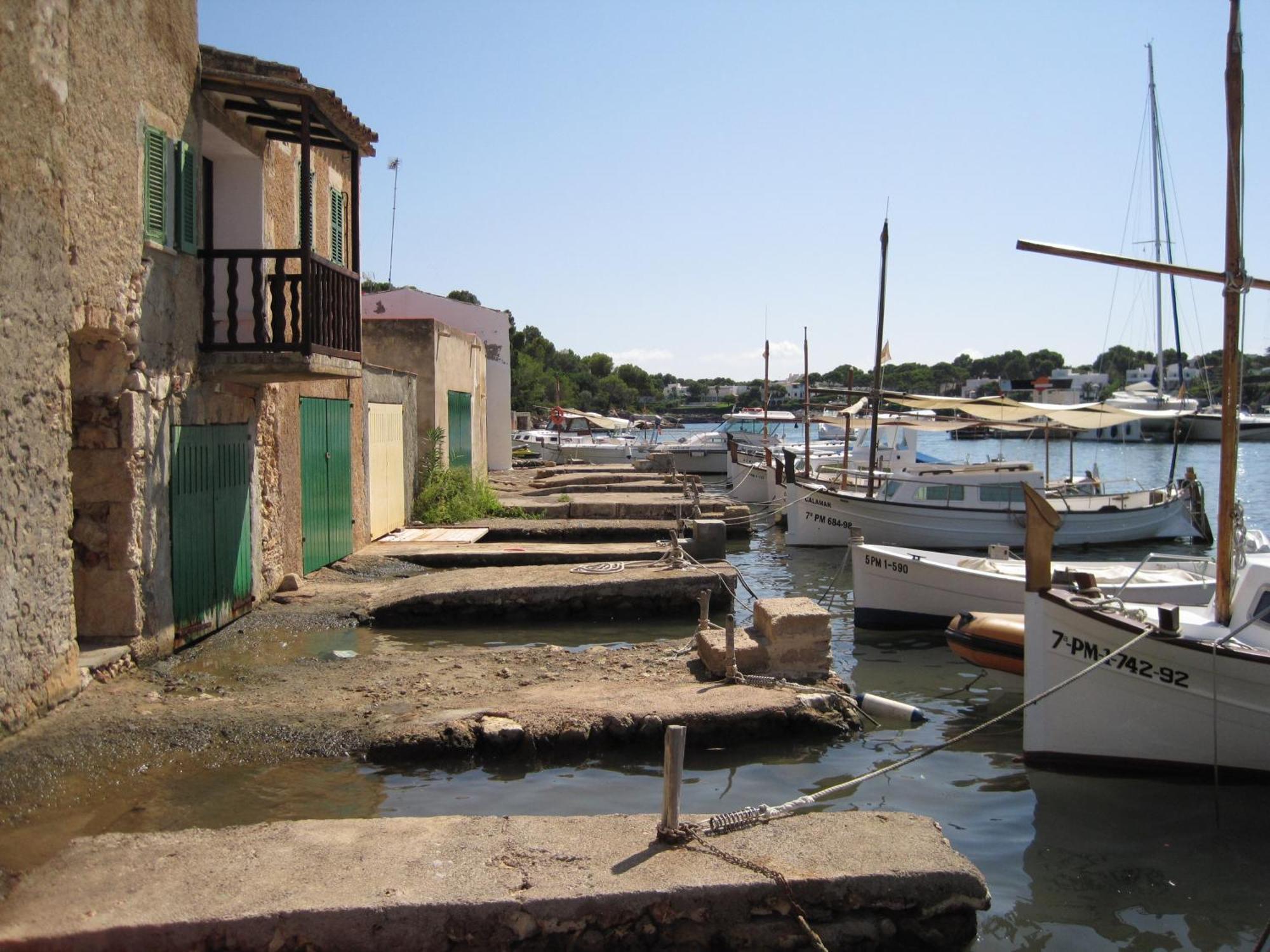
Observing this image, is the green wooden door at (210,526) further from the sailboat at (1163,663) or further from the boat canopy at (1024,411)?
the boat canopy at (1024,411)

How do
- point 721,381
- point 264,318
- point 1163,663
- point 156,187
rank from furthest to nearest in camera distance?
point 721,381
point 264,318
point 156,187
point 1163,663

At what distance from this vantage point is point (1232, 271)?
29.1ft

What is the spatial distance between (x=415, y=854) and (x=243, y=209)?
8.42 meters

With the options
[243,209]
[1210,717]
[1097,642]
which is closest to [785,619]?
[1097,642]

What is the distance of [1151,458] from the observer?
70312 mm

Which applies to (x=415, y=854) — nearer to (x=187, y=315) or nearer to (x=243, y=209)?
(x=187, y=315)

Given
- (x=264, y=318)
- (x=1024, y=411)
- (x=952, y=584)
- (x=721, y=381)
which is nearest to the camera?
(x=264, y=318)

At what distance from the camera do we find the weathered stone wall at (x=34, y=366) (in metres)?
7.12

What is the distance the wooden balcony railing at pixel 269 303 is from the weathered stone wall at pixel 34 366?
2.42 m

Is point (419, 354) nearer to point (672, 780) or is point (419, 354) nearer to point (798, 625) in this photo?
point (798, 625)

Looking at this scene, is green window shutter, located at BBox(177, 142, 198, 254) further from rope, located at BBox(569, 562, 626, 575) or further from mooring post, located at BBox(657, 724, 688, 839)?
mooring post, located at BBox(657, 724, 688, 839)

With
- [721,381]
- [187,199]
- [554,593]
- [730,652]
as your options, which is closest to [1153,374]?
[721,381]

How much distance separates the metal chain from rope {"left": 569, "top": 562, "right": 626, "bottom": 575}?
338 inches

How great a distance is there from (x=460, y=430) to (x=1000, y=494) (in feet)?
38.4
